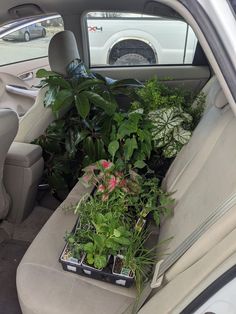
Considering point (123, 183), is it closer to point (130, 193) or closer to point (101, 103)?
point (130, 193)

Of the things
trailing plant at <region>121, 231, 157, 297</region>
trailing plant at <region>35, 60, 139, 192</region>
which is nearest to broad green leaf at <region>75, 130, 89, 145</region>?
trailing plant at <region>35, 60, 139, 192</region>

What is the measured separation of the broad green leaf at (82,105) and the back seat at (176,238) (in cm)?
55

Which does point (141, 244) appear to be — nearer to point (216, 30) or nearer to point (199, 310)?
point (199, 310)

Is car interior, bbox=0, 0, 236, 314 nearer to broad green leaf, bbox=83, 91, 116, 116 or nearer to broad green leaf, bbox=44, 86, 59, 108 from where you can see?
broad green leaf, bbox=44, 86, 59, 108

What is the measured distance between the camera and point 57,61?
6.28 feet

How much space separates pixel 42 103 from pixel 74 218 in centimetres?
72

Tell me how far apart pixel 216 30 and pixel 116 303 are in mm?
752

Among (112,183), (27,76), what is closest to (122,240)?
(112,183)

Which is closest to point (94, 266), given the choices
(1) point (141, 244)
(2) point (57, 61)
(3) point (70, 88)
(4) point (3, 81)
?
(1) point (141, 244)

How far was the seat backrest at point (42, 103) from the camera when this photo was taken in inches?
71.1

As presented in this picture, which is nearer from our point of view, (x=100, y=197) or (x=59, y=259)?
(x=59, y=259)

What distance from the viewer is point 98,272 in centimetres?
105

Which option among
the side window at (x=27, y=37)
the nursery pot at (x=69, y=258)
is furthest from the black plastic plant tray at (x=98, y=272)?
the side window at (x=27, y=37)

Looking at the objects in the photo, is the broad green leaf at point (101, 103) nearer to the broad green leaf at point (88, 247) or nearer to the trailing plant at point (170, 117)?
the trailing plant at point (170, 117)
